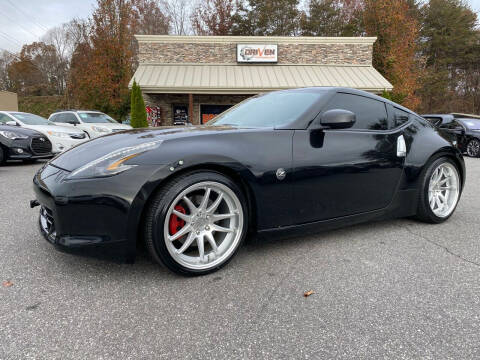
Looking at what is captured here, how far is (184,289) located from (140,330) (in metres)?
0.41

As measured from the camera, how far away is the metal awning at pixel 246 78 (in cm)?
1331

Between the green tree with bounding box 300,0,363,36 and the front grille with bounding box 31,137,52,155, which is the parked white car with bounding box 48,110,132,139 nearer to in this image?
the front grille with bounding box 31,137,52,155

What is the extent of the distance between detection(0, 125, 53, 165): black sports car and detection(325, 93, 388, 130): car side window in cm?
719

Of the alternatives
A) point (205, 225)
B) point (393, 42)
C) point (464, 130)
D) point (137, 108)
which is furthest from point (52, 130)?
point (393, 42)

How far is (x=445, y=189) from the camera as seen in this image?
3.33m

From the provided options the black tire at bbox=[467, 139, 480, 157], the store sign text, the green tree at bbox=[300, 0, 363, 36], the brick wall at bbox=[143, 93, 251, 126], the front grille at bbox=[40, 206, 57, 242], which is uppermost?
the green tree at bbox=[300, 0, 363, 36]

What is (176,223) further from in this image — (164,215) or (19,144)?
(19,144)

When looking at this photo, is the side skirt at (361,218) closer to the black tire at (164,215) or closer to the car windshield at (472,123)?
the black tire at (164,215)

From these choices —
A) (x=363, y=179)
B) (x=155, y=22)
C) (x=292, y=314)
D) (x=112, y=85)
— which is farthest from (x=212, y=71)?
(x=155, y=22)

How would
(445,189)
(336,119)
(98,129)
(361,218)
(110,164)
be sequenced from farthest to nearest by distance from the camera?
(98,129), (445,189), (361,218), (336,119), (110,164)

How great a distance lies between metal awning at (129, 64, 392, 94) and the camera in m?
13.3

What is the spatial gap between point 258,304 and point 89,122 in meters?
10.8

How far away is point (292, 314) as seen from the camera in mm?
1660

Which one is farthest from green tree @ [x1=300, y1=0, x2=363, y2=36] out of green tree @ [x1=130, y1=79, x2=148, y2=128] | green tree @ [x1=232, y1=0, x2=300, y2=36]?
green tree @ [x1=130, y1=79, x2=148, y2=128]
